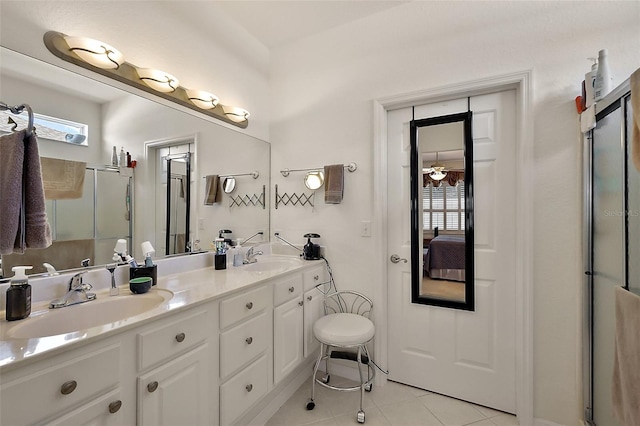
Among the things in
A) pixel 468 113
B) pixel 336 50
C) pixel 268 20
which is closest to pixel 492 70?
pixel 468 113

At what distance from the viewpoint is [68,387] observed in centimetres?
83

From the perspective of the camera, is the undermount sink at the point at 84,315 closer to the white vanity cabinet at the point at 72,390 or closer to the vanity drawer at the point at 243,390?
the white vanity cabinet at the point at 72,390

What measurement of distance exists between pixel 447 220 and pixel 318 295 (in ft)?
3.63

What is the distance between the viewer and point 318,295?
2.21m

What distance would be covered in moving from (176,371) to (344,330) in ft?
3.26

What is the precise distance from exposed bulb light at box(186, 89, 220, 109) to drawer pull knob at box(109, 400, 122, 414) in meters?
1.71

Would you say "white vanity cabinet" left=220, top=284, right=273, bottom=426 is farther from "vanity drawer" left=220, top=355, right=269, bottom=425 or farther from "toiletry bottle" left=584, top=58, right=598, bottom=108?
"toiletry bottle" left=584, top=58, right=598, bottom=108

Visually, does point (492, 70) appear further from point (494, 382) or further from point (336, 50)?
point (494, 382)

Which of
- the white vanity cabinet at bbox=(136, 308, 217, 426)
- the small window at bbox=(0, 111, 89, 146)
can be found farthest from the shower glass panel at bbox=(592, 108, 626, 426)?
the small window at bbox=(0, 111, 89, 146)

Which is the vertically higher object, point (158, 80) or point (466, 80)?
point (466, 80)

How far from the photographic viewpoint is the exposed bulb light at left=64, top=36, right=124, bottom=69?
1333 millimetres

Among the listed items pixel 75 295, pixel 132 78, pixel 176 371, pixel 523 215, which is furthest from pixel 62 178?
pixel 523 215

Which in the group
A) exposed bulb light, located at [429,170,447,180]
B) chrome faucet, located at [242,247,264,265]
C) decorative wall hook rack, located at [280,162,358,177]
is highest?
decorative wall hook rack, located at [280,162,358,177]

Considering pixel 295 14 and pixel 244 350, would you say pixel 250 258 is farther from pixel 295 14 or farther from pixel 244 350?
pixel 295 14
